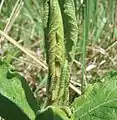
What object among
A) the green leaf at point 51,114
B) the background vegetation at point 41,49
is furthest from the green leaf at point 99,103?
the background vegetation at point 41,49

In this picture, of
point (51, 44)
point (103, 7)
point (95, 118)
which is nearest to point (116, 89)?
point (95, 118)

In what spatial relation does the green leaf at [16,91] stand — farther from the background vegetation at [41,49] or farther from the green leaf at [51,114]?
the background vegetation at [41,49]

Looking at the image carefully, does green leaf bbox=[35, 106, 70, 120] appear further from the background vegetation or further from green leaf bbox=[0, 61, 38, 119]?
the background vegetation

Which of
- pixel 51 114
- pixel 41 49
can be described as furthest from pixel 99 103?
pixel 41 49

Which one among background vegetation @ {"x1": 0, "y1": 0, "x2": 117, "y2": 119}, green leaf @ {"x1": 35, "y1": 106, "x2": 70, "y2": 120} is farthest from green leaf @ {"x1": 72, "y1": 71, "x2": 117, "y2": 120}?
background vegetation @ {"x1": 0, "y1": 0, "x2": 117, "y2": 119}

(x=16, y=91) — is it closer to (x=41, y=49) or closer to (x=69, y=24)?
(x=69, y=24)

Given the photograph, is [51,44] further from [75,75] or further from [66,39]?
[75,75]
